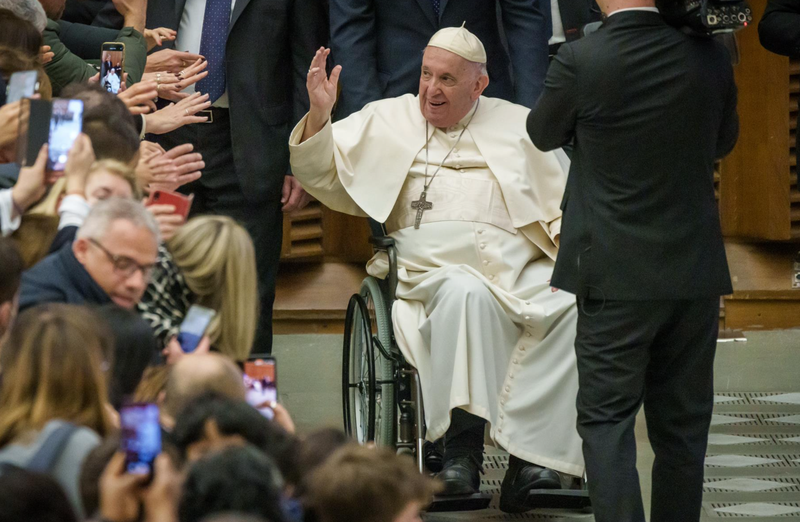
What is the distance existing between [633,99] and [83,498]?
6.28 feet

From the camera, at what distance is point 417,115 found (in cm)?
471

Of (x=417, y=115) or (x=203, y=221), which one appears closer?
(x=203, y=221)

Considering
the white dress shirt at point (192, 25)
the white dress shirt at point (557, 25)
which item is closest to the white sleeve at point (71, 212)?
the white dress shirt at point (192, 25)

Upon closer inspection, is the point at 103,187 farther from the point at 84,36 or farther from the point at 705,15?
the point at 84,36

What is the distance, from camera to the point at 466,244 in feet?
14.6

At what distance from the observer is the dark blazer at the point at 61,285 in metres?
2.73

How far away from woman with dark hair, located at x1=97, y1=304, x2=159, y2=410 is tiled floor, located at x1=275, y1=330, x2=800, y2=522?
3.12ft

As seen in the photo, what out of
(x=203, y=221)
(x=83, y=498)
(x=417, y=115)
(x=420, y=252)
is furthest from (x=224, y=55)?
(x=83, y=498)

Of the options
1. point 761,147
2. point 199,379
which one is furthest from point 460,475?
point 761,147

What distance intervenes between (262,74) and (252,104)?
0.12 m

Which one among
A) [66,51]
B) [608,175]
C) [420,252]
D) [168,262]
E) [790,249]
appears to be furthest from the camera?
[790,249]

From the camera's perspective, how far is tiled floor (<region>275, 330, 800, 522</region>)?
4211 millimetres

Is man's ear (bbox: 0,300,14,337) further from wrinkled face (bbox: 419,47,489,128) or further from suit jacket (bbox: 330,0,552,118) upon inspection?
suit jacket (bbox: 330,0,552,118)

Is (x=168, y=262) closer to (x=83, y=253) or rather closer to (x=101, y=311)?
(x=83, y=253)
